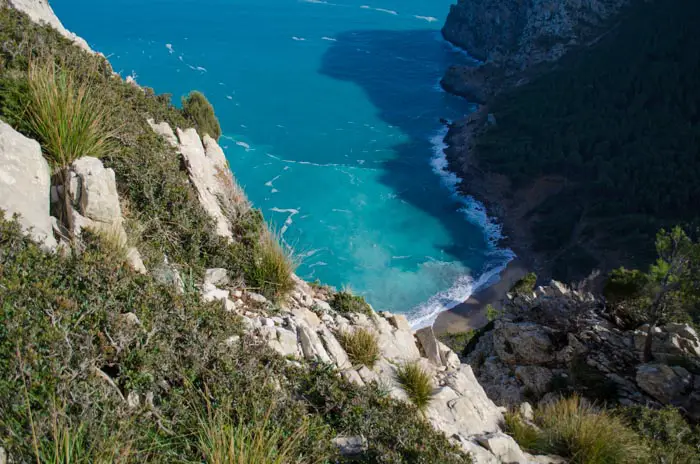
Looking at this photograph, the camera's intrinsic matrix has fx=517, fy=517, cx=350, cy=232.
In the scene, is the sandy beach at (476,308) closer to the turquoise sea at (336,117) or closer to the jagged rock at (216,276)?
the turquoise sea at (336,117)

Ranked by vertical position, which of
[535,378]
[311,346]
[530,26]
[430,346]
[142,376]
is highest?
[530,26]

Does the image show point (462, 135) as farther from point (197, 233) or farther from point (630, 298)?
point (197, 233)

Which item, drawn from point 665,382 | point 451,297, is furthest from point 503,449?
point 451,297

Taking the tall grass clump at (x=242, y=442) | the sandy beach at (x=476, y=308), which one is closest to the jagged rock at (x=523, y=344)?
the tall grass clump at (x=242, y=442)

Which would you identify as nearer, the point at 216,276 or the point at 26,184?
the point at 26,184

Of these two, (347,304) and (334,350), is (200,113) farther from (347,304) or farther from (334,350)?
(334,350)

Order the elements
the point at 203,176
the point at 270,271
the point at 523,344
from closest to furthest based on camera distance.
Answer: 1. the point at 270,271
2. the point at 203,176
3. the point at 523,344

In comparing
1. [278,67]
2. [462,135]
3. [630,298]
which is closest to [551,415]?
[630,298]

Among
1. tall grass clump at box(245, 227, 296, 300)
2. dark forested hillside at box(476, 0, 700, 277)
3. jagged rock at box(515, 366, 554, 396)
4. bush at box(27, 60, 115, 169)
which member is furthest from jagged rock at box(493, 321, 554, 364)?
dark forested hillside at box(476, 0, 700, 277)
